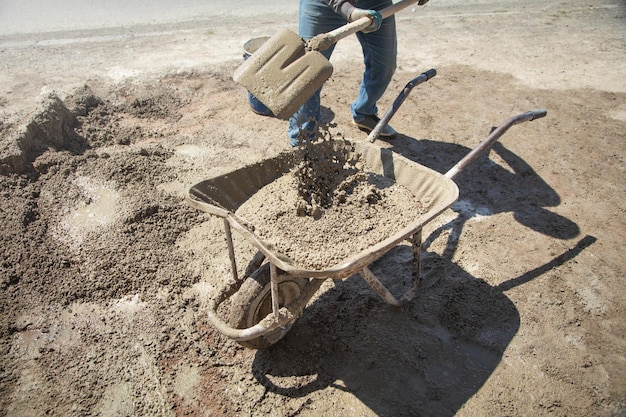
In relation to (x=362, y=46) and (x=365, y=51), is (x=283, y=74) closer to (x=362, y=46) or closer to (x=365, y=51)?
(x=362, y=46)

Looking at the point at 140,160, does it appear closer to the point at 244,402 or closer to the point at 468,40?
the point at 244,402

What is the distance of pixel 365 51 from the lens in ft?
13.9

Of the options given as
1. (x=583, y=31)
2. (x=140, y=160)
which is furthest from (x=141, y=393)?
(x=583, y=31)

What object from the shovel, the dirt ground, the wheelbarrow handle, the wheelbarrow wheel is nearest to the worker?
the dirt ground

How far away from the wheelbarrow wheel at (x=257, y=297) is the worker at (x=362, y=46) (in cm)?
130

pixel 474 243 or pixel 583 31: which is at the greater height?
pixel 583 31

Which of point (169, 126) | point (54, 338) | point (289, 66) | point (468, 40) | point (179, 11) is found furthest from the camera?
point (179, 11)

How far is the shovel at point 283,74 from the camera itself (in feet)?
7.94

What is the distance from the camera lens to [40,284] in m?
2.97

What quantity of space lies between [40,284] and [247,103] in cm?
298

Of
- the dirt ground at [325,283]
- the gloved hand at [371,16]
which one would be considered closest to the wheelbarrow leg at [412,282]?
the dirt ground at [325,283]

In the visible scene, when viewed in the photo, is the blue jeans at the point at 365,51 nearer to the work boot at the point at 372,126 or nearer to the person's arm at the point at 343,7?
the work boot at the point at 372,126

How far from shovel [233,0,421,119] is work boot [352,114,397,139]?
2052 mm

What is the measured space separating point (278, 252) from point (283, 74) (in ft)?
3.17
